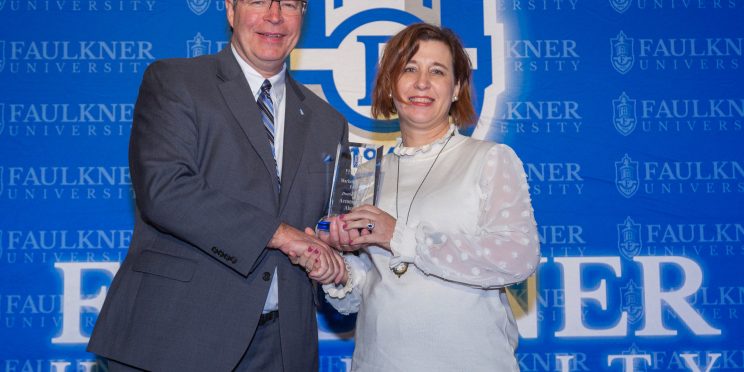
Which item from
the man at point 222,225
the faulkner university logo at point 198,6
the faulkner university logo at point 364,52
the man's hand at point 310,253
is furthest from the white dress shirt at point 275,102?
the faulkner university logo at point 198,6

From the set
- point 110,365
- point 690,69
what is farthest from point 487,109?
point 110,365

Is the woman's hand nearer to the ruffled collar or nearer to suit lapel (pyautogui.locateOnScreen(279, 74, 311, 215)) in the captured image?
suit lapel (pyautogui.locateOnScreen(279, 74, 311, 215))

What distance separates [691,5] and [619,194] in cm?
96

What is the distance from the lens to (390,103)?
6.98 ft

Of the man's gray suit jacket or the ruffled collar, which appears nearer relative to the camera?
the man's gray suit jacket

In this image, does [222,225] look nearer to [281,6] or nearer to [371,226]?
[371,226]

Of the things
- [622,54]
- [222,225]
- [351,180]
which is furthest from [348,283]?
[622,54]

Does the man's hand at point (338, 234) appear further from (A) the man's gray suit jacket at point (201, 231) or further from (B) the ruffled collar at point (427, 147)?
(B) the ruffled collar at point (427, 147)

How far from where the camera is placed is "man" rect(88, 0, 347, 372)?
169cm

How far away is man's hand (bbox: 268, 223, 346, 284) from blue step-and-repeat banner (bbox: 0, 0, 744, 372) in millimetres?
1221

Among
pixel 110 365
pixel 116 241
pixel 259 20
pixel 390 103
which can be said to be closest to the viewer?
pixel 110 365

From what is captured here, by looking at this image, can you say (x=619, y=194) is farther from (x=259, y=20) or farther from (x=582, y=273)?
(x=259, y=20)

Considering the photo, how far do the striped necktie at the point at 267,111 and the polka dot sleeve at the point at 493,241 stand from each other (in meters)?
0.48

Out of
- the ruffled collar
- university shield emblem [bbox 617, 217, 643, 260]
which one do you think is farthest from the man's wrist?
university shield emblem [bbox 617, 217, 643, 260]
